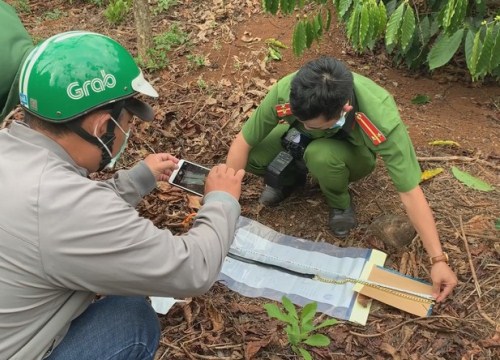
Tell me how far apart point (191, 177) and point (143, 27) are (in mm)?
2178

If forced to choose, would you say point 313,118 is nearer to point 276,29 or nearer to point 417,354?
point 417,354

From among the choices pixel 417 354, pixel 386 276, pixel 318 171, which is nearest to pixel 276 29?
pixel 318 171

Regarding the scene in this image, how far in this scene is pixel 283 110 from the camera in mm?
2666

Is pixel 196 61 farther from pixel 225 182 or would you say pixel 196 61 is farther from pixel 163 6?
pixel 225 182

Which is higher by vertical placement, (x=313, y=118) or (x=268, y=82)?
(x=313, y=118)

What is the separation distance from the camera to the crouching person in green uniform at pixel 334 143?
2.34m

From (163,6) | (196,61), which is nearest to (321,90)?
(196,61)

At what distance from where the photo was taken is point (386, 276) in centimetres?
268

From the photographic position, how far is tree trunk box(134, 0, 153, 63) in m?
4.30

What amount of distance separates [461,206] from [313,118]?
1273mm

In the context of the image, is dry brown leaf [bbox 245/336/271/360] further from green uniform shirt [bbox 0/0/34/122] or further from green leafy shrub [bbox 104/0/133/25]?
green leafy shrub [bbox 104/0/133/25]

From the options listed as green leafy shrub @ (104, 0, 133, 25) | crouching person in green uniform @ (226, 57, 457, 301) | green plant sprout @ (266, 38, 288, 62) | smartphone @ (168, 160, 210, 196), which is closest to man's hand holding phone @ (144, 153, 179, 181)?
smartphone @ (168, 160, 210, 196)

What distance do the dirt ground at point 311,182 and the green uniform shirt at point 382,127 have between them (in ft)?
2.03

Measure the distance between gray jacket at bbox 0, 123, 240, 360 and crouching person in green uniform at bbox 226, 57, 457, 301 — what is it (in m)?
0.98
